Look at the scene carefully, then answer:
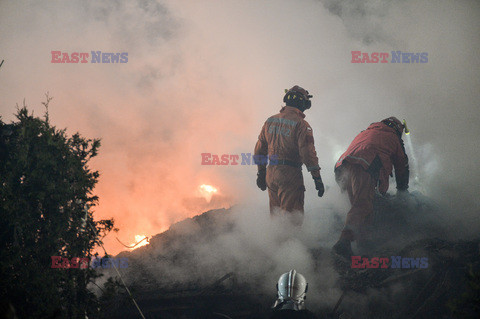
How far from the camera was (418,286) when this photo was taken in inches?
225

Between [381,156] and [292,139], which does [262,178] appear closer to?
[292,139]

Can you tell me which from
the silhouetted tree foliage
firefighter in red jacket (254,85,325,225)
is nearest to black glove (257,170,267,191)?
firefighter in red jacket (254,85,325,225)

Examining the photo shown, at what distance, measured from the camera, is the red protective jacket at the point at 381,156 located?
24.6 feet

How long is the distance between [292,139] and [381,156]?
1.84 m

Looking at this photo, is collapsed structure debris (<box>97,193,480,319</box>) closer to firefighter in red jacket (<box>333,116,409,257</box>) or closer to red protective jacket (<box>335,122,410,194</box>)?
firefighter in red jacket (<box>333,116,409,257</box>)

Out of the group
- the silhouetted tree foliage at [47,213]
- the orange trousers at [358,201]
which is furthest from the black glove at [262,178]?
the silhouetted tree foliage at [47,213]

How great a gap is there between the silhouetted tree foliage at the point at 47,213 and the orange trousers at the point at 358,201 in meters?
4.35

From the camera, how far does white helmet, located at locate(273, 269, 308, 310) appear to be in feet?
14.9

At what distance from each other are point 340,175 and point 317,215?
163 centimetres

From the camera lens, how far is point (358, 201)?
7309 mm

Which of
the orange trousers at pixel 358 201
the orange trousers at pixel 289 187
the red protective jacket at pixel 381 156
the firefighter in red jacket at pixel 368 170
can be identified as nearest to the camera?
the orange trousers at pixel 358 201

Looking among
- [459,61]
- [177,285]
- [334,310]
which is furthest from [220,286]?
[459,61]

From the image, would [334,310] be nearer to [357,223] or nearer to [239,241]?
[357,223]

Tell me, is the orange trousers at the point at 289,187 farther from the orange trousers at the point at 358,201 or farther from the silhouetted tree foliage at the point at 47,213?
the silhouetted tree foliage at the point at 47,213
